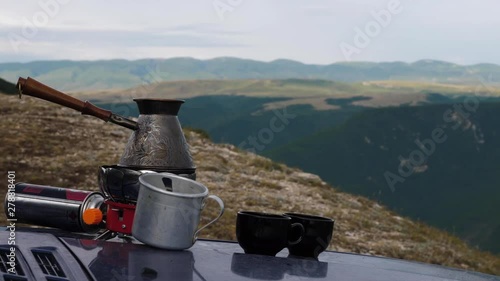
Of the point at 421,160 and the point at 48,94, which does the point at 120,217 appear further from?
the point at 421,160

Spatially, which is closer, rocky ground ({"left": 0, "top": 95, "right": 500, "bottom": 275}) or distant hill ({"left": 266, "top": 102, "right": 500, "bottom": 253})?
rocky ground ({"left": 0, "top": 95, "right": 500, "bottom": 275})

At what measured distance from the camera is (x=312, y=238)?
2.93m

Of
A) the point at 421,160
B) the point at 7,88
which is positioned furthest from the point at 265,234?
the point at 421,160

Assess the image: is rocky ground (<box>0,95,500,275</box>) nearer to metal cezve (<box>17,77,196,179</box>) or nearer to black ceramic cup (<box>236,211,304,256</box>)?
metal cezve (<box>17,77,196,179</box>)

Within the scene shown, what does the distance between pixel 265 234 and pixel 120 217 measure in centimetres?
56

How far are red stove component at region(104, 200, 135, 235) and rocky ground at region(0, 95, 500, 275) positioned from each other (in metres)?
7.87

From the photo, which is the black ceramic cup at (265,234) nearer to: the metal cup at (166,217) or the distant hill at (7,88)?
the metal cup at (166,217)

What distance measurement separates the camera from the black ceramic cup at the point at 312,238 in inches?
115

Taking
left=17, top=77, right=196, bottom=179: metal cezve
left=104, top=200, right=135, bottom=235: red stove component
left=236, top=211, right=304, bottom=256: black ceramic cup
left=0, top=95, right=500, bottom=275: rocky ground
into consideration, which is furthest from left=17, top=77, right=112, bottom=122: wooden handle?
left=0, top=95, right=500, bottom=275: rocky ground

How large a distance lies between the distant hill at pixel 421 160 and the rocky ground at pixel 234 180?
8996cm

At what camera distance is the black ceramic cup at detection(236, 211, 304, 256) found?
9.26 ft

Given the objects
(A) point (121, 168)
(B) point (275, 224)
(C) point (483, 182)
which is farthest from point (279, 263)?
(C) point (483, 182)

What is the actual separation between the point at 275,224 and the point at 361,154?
136m

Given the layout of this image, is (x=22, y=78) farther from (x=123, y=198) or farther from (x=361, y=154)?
(x=361, y=154)
